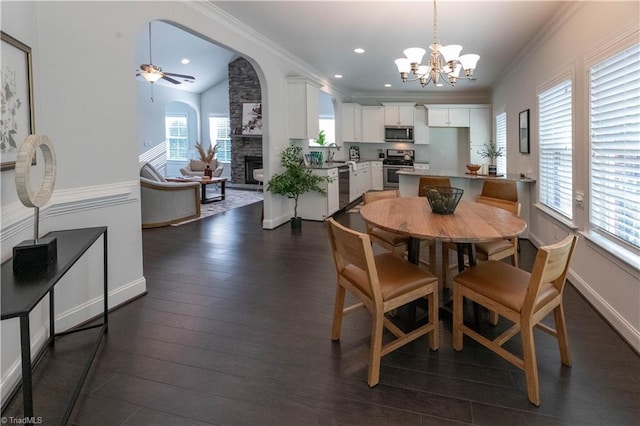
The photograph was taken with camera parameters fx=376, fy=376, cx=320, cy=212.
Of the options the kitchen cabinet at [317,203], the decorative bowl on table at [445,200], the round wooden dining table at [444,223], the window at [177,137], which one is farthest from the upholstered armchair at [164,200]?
the window at [177,137]

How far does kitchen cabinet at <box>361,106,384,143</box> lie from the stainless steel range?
0.54 m

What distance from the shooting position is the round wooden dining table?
6.76ft

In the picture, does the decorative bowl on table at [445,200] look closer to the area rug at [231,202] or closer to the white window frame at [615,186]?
the white window frame at [615,186]

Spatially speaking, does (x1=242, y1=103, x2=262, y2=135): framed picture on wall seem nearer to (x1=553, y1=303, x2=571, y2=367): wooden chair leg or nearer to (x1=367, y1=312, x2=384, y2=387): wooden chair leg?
(x1=367, y1=312, x2=384, y2=387): wooden chair leg

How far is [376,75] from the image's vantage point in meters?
7.47

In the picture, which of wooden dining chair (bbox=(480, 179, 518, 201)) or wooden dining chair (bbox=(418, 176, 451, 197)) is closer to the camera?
wooden dining chair (bbox=(480, 179, 518, 201))

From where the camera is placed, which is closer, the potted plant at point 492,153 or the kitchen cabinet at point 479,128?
the potted plant at point 492,153

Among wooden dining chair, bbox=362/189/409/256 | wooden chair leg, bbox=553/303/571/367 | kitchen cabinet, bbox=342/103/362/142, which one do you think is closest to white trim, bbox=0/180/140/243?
wooden dining chair, bbox=362/189/409/256

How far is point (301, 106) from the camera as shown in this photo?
20.1 feet

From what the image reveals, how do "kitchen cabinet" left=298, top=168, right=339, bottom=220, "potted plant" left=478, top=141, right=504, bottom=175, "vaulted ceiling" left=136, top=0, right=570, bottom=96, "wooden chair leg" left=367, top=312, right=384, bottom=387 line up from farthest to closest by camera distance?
1. "kitchen cabinet" left=298, top=168, right=339, bottom=220
2. "potted plant" left=478, top=141, right=504, bottom=175
3. "vaulted ceiling" left=136, top=0, right=570, bottom=96
4. "wooden chair leg" left=367, top=312, right=384, bottom=387

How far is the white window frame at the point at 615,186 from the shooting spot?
8.02 feet

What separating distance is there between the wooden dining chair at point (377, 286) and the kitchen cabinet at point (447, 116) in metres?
7.54

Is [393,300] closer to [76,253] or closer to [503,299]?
[503,299]

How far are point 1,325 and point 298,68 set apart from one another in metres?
5.63
